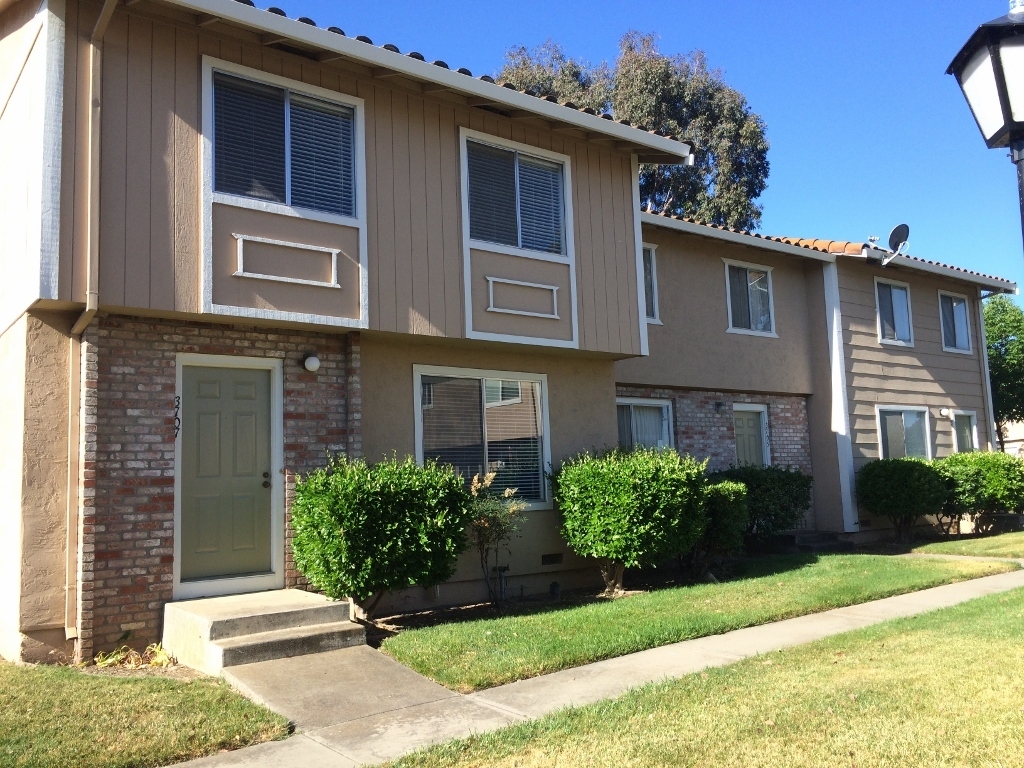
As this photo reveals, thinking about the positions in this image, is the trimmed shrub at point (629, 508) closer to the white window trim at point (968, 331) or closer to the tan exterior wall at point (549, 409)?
the tan exterior wall at point (549, 409)

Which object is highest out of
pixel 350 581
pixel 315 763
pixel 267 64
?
pixel 267 64

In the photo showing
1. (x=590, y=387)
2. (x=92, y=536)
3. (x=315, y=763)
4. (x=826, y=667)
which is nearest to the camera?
(x=315, y=763)

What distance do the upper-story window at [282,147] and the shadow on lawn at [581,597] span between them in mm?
4052

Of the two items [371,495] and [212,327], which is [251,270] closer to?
[212,327]

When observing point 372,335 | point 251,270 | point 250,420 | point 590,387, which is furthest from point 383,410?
point 590,387

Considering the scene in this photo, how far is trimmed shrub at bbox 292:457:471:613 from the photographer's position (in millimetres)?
7734

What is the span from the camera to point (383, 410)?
940cm

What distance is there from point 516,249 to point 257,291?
320 cm

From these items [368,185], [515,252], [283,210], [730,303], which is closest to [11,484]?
[283,210]

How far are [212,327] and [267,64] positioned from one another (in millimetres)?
2569

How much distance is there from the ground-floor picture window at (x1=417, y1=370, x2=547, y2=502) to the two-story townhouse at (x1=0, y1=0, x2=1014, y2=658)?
0.03 m

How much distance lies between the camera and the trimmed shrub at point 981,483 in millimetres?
15734

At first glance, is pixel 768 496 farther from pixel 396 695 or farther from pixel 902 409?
→ pixel 396 695

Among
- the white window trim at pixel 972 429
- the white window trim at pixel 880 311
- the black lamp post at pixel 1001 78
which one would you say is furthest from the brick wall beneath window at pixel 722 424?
the black lamp post at pixel 1001 78
